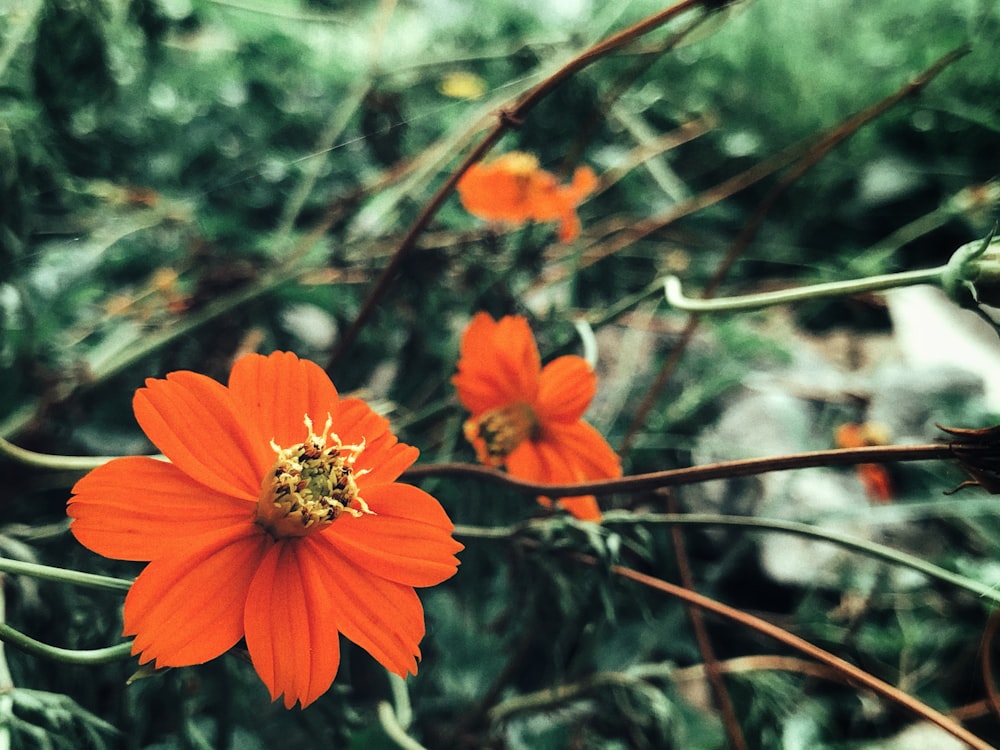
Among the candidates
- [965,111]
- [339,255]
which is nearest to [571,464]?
[339,255]

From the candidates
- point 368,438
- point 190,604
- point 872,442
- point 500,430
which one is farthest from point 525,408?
point 872,442

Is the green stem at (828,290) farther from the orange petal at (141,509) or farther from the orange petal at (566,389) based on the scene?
the orange petal at (141,509)

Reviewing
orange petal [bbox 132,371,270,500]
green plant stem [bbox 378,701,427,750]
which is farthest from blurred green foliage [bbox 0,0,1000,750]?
orange petal [bbox 132,371,270,500]

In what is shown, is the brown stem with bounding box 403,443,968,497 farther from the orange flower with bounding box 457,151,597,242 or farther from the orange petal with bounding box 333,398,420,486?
the orange flower with bounding box 457,151,597,242

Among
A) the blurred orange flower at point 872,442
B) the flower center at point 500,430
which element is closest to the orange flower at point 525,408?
the flower center at point 500,430

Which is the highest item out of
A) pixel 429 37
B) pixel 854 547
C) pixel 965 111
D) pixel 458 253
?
pixel 429 37

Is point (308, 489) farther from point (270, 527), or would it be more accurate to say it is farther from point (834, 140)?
point (834, 140)

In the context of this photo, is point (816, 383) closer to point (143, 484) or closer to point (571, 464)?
point (571, 464)
